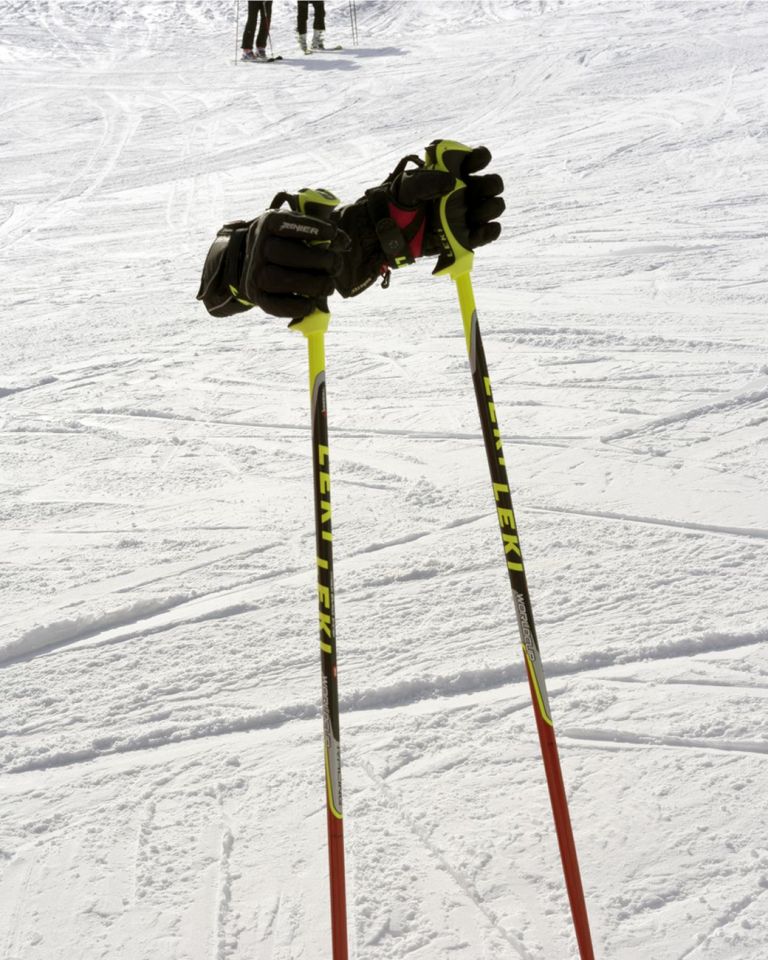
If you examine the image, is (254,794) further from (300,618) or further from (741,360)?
(741,360)

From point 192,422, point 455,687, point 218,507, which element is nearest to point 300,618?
point 455,687

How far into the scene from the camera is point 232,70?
14453 mm

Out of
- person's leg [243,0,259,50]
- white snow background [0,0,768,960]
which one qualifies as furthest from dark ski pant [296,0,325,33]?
white snow background [0,0,768,960]

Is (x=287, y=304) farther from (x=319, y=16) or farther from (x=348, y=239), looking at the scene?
(x=319, y=16)

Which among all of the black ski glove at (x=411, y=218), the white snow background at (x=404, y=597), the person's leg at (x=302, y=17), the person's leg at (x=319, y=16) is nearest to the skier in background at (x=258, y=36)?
the person's leg at (x=302, y=17)

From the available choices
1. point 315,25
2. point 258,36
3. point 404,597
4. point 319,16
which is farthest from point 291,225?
point 319,16

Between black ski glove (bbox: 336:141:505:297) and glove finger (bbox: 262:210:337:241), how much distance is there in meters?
0.19

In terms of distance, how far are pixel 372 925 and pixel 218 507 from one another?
203 centimetres

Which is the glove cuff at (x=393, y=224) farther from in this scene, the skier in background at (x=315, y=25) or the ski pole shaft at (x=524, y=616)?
the skier in background at (x=315, y=25)

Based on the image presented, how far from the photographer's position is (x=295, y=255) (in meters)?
1.58

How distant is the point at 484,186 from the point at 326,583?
0.77 meters

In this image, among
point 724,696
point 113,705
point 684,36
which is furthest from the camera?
point 684,36

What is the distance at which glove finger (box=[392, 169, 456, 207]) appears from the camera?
170 cm

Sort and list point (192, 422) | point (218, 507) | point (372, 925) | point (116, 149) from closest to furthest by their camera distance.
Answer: point (372, 925)
point (218, 507)
point (192, 422)
point (116, 149)
